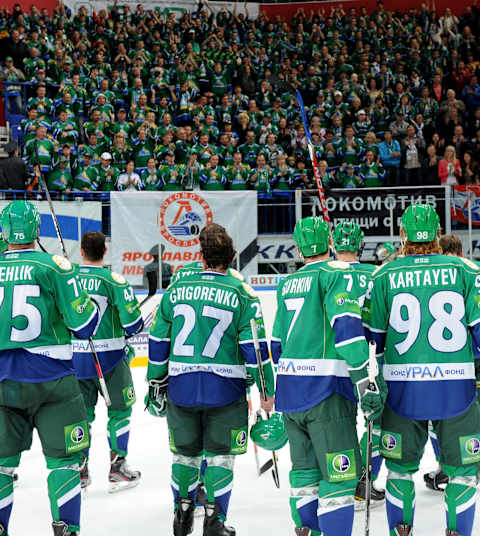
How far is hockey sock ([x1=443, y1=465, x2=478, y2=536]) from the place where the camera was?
3646mm

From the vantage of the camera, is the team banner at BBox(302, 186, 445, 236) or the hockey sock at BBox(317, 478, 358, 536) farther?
the team banner at BBox(302, 186, 445, 236)

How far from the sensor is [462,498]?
365 cm

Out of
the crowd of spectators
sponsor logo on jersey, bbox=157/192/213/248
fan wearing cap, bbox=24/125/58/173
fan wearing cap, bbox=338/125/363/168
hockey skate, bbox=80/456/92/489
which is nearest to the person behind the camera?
hockey skate, bbox=80/456/92/489

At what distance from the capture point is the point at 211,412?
4141 mm

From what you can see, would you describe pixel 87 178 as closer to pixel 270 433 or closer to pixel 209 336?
pixel 209 336

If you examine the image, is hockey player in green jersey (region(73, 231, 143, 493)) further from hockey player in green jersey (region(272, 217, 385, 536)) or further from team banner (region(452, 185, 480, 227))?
team banner (region(452, 185, 480, 227))

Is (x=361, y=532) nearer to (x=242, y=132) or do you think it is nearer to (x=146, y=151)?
(x=146, y=151)

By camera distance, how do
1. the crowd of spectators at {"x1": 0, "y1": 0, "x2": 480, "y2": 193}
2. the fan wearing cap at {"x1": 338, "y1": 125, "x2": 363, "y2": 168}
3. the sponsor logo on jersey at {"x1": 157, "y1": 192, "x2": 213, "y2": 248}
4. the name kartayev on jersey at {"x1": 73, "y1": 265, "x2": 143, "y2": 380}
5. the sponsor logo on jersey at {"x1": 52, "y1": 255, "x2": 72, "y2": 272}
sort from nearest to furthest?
the sponsor logo on jersey at {"x1": 52, "y1": 255, "x2": 72, "y2": 272}
the name kartayev on jersey at {"x1": 73, "y1": 265, "x2": 143, "y2": 380}
the sponsor logo on jersey at {"x1": 157, "y1": 192, "x2": 213, "y2": 248}
the crowd of spectators at {"x1": 0, "y1": 0, "x2": 480, "y2": 193}
the fan wearing cap at {"x1": 338, "y1": 125, "x2": 363, "y2": 168}

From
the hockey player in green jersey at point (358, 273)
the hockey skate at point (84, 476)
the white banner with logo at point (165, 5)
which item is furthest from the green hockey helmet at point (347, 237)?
the white banner with logo at point (165, 5)

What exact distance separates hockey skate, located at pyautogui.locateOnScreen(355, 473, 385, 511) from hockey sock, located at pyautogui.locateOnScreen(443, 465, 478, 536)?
1.11 m

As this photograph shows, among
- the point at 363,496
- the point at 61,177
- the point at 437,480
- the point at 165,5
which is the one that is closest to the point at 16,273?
the point at 363,496

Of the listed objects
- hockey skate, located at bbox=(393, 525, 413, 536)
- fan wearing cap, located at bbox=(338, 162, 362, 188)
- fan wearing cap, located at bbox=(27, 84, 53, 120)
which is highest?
fan wearing cap, located at bbox=(27, 84, 53, 120)

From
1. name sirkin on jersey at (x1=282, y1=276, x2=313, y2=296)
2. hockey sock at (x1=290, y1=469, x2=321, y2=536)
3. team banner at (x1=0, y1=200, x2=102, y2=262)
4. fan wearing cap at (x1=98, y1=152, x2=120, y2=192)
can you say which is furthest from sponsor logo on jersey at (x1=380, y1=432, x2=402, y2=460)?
fan wearing cap at (x1=98, y1=152, x2=120, y2=192)

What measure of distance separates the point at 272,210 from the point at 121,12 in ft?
31.9
